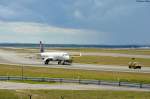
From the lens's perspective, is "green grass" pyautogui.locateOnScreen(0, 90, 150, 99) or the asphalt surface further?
the asphalt surface

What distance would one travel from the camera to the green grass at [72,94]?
2188 inches

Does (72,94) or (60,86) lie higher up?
(60,86)

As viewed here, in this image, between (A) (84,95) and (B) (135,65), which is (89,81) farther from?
(B) (135,65)

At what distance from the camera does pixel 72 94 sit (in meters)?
59.3

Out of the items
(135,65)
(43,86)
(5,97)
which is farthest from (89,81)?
(135,65)

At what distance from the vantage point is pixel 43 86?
70.2m

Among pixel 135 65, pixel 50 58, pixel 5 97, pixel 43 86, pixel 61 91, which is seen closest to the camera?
pixel 5 97

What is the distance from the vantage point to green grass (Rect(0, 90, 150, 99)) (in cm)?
5558

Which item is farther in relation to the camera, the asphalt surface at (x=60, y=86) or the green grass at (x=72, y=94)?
the asphalt surface at (x=60, y=86)

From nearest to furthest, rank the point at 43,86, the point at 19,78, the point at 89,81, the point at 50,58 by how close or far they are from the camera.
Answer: the point at 43,86 < the point at 89,81 < the point at 19,78 < the point at 50,58

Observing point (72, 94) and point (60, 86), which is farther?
point (60, 86)

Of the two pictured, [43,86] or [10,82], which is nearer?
[43,86]

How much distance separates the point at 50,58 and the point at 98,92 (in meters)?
71.8

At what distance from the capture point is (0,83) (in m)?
74.2
